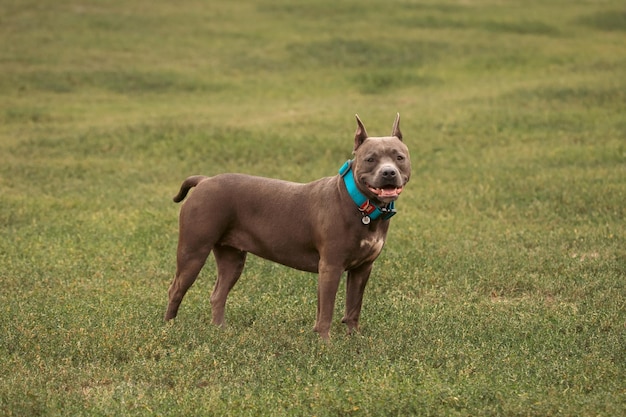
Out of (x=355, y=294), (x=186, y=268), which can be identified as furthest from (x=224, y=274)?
(x=355, y=294)

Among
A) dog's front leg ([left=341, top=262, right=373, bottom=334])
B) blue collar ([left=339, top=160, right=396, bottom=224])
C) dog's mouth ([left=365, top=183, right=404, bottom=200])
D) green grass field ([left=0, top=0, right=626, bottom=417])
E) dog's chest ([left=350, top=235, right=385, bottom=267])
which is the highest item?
dog's mouth ([left=365, top=183, right=404, bottom=200])

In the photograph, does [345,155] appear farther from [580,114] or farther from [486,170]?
[580,114]

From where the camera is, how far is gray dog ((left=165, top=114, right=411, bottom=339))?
886 cm

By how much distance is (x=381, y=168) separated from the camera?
8.52m

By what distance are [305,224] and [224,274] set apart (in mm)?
1240

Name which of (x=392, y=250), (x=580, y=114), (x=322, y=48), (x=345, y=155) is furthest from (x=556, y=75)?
(x=392, y=250)

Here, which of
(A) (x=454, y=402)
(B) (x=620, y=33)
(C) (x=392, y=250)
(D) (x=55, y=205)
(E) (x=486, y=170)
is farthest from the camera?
(B) (x=620, y=33)

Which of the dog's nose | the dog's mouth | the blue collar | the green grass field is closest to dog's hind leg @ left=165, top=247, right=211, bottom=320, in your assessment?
the green grass field

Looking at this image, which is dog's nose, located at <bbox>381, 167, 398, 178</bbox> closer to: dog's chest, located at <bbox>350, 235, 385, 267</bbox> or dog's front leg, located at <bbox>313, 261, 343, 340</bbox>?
dog's chest, located at <bbox>350, 235, 385, 267</bbox>

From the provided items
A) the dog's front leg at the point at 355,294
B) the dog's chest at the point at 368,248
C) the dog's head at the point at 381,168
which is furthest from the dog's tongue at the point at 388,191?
the dog's front leg at the point at 355,294

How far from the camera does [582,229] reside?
1426 centimetres

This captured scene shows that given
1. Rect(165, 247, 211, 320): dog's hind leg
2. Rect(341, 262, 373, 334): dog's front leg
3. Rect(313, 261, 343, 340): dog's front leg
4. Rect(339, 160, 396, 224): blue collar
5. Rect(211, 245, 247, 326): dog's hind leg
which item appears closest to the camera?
Rect(339, 160, 396, 224): blue collar

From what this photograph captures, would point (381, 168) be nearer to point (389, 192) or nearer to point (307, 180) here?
point (389, 192)

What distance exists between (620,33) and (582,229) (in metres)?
23.2
